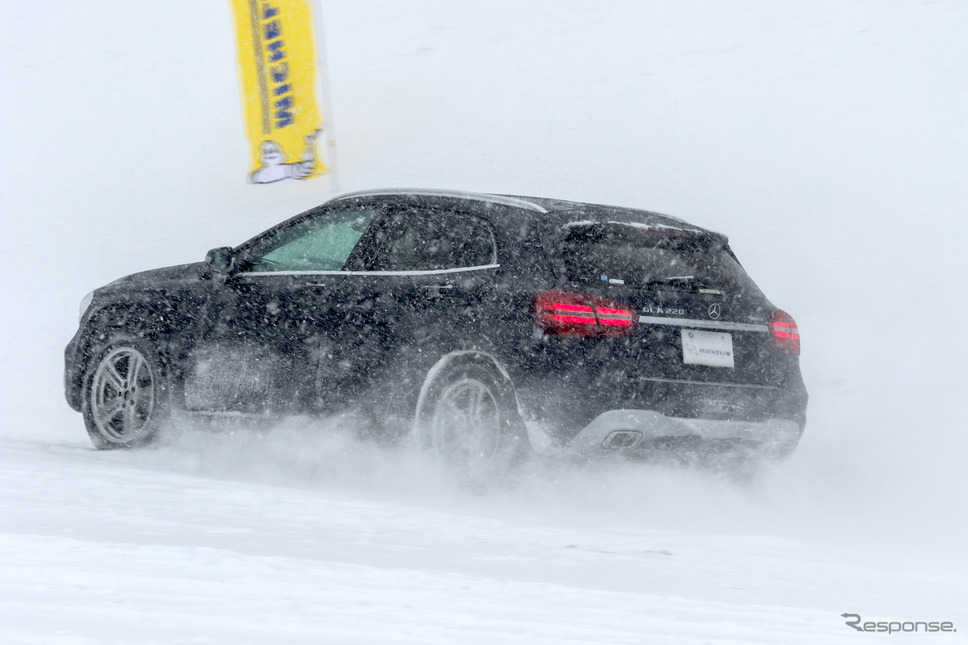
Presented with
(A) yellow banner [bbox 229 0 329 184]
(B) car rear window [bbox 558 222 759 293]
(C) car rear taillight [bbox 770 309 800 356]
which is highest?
(A) yellow banner [bbox 229 0 329 184]

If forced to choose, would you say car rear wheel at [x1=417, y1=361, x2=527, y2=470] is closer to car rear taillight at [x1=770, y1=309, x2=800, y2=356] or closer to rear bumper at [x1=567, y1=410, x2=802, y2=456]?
rear bumper at [x1=567, y1=410, x2=802, y2=456]

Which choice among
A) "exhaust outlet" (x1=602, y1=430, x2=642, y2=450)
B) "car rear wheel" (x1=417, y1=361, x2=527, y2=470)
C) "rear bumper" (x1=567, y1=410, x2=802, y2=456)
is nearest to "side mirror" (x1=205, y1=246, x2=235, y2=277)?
"car rear wheel" (x1=417, y1=361, x2=527, y2=470)

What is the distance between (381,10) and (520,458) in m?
22.1

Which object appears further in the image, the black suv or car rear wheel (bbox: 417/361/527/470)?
car rear wheel (bbox: 417/361/527/470)

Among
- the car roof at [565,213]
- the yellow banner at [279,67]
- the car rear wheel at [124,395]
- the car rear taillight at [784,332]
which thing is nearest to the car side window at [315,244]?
the car roof at [565,213]

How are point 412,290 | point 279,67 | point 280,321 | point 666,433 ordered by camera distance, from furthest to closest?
1. point 279,67
2. point 280,321
3. point 412,290
4. point 666,433

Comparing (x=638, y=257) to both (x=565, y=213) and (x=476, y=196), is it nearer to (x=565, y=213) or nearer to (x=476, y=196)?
(x=565, y=213)

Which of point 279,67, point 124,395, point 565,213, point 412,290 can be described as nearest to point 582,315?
point 565,213

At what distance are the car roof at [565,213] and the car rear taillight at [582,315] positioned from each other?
0.39 meters

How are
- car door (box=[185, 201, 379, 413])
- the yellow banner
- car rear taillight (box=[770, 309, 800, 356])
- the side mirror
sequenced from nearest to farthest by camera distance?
car rear taillight (box=[770, 309, 800, 356]) < car door (box=[185, 201, 379, 413]) < the side mirror < the yellow banner

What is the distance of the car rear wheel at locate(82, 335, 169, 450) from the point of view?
6668 millimetres

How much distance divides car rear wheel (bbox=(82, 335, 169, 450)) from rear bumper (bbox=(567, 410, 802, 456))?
8.27 feet

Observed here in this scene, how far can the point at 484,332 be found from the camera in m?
5.59

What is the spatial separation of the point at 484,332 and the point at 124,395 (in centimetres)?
238
